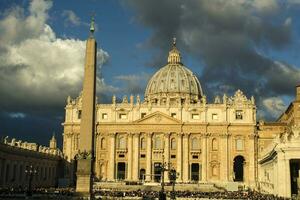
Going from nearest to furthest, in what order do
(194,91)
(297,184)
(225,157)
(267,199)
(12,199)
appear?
(12,199), (267,199), (297,184), (225,157), (194,91)

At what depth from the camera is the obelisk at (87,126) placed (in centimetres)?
3244

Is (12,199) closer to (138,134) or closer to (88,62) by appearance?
(88,62)

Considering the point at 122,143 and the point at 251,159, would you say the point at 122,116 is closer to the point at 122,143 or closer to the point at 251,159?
the point at 122,143

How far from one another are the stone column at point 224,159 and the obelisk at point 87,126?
2081 inches

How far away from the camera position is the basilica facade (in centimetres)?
8462

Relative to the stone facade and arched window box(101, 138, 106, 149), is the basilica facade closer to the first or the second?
arched window box(101, 138, 106, 149)

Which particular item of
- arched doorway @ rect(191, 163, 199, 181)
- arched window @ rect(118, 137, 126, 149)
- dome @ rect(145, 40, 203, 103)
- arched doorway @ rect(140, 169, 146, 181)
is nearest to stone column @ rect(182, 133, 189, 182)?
arched doorway @ rect(191, 163, 199, 181)

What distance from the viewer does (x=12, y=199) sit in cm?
3734

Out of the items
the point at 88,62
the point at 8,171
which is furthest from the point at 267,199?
the point at 8,171

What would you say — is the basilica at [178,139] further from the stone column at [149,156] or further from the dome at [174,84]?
the dome at [174,84]

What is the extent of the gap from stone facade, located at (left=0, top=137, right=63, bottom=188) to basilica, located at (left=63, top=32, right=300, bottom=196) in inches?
261

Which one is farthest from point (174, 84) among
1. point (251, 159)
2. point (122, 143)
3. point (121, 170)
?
point (251, 159)

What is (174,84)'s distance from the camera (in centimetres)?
11038

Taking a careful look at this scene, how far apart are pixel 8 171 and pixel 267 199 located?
29965mm
